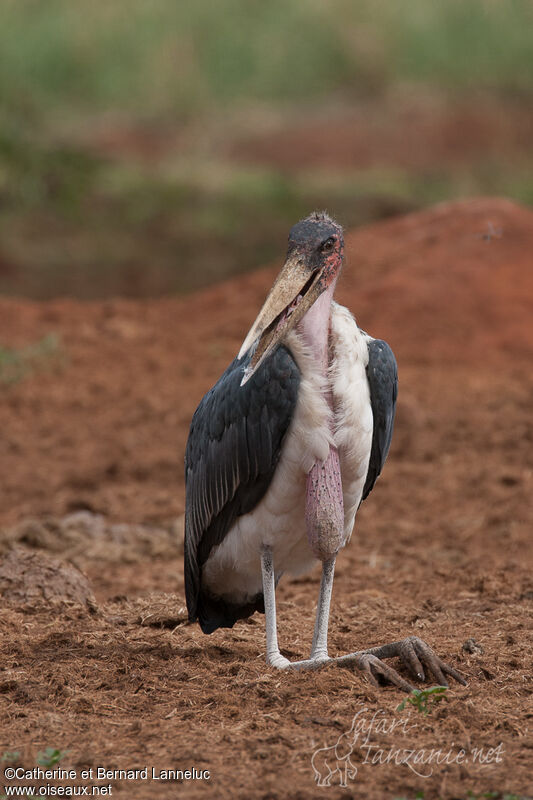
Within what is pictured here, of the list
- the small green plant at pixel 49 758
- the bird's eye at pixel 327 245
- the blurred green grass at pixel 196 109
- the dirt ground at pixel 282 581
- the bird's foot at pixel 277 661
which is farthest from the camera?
the blurred green grass at pixel 196 109

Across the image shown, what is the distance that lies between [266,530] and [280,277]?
1.00m

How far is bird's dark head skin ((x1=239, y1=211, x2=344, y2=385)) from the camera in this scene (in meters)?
4.23

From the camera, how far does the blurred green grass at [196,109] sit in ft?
60.1

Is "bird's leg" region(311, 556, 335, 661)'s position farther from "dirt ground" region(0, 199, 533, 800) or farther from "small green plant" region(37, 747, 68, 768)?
"small green plant" region(37, 747, 68, 768)

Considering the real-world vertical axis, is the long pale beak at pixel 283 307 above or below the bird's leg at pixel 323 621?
above

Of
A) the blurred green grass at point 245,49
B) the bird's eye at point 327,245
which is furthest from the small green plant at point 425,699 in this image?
the blurred green grass at point 245,49


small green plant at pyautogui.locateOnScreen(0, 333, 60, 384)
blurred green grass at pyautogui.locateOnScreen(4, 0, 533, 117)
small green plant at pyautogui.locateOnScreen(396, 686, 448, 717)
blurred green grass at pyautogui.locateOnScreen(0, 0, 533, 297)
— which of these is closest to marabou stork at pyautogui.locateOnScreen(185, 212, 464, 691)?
small green plant at pyautogui.locateOnScreen(396, 686, 448, 717)

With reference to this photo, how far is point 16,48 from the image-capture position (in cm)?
2169

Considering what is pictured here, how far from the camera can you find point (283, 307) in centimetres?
424

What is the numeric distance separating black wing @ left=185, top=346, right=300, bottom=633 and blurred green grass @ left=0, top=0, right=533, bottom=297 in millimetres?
13011

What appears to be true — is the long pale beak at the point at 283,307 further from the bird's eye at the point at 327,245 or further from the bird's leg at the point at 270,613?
the bird's leg at the point at 270,613

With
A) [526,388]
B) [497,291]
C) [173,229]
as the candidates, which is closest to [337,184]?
[173,229]

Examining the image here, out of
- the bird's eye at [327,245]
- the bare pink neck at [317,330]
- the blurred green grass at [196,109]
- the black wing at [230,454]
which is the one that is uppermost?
the blurred green grass at [196,109]

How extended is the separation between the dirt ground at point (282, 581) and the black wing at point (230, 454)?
0.31 metres
